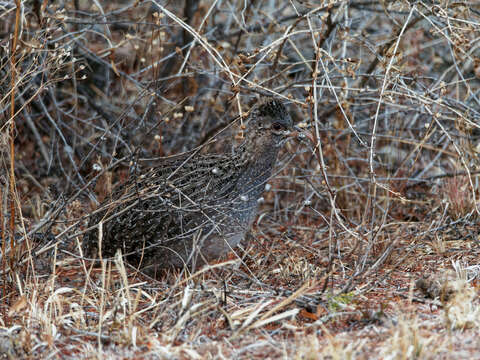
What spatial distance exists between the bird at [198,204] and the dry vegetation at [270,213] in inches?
6.9

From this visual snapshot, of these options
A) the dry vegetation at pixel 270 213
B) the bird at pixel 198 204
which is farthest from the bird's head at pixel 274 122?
the dry vegetation at pixel 270 213

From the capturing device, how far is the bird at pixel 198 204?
4977 millimetres

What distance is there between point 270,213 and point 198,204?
183 cm

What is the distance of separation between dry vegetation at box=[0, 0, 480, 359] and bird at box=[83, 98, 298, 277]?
6.9 inches

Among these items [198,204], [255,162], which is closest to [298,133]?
[255,162]

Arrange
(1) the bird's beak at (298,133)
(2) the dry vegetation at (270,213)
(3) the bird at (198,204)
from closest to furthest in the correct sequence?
(2) the dry vegetation at (270,213) → (3) the bird at (198,204) → (1) the bird's beak at (298,133)

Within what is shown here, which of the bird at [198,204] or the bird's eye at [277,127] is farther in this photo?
the bird's eye at [277,127]

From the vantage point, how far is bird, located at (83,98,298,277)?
16.3 feet

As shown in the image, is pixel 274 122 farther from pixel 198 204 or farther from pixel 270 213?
pixel 270 213

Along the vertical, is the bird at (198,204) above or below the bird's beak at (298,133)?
below

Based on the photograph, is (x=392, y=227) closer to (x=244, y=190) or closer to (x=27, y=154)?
(x=244, y=190)

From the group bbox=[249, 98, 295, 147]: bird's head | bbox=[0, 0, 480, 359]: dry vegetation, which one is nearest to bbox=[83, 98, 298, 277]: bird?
bbox=[249, 98, 295, 147]: bird's head

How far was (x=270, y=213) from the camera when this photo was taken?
6.55m

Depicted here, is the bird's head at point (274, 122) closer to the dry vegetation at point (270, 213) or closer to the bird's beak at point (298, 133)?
the bird's beak at point (298, 133)
